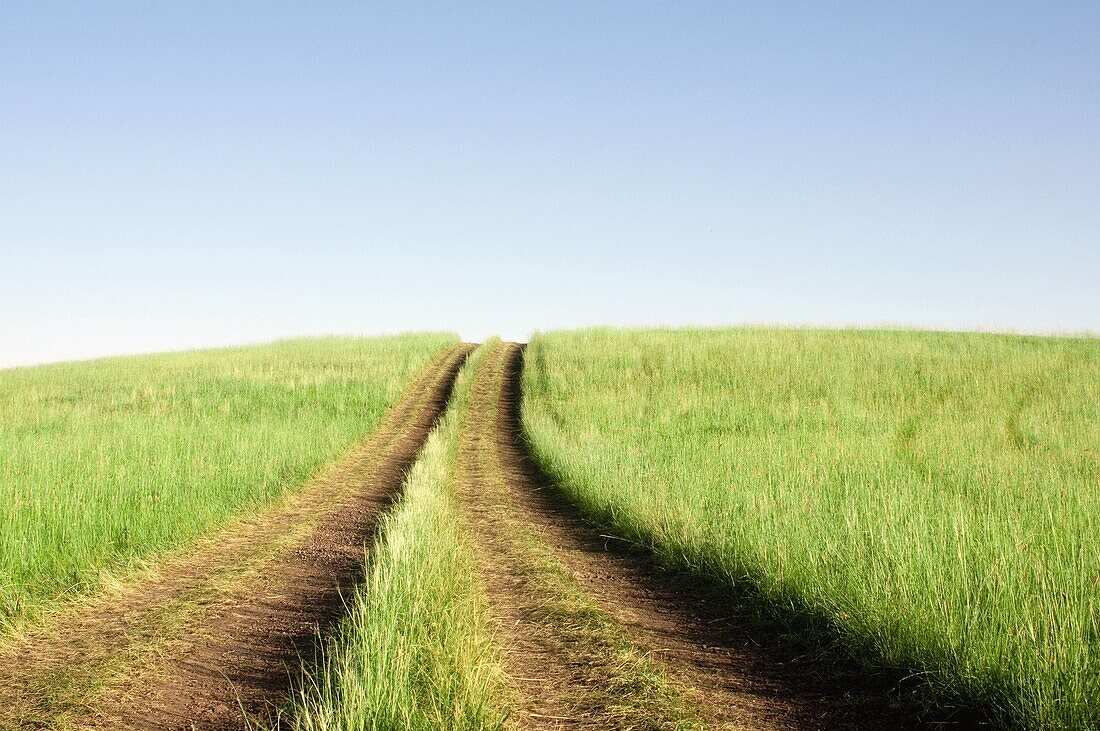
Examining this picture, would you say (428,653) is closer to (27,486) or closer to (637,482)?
(637,482)

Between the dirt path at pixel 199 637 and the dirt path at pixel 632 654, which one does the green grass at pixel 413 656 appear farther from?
the dirt path at pixel 199 637

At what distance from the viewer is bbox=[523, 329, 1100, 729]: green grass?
4.64 meters

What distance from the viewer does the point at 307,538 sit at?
28.4 feet

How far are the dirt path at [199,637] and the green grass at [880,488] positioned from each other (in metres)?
3.70

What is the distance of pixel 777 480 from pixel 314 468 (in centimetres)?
794

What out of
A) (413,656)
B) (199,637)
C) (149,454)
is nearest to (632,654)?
(413,656)

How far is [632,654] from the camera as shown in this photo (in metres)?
5.18

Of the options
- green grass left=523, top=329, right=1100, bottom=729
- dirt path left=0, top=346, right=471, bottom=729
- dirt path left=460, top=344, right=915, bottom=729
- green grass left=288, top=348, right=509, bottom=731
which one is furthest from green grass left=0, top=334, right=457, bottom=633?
green grass left=523, top=329, right=1100, bottom=729

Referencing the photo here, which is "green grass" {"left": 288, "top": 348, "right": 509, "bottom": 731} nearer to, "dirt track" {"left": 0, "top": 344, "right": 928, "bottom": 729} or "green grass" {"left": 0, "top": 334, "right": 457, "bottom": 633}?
"dirt track" {"left": 0, "top": 344, "right": 928, "bottom": 729}

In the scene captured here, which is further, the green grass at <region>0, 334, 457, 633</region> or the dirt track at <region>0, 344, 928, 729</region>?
the green grass at <region>0, 334, 457, 633</region>

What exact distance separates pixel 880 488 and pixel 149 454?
10.7 metres

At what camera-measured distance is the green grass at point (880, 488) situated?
15.2 ft

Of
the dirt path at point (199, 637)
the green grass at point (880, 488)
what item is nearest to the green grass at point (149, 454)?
the dirt path at point (199, 637)

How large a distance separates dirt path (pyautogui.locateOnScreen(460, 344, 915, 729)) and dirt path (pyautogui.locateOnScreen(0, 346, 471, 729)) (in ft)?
5.34
